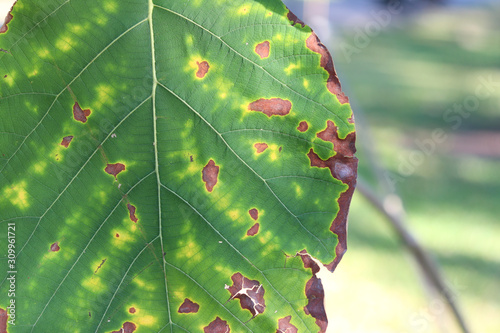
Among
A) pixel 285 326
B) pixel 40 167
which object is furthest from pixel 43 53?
pixel 285 326

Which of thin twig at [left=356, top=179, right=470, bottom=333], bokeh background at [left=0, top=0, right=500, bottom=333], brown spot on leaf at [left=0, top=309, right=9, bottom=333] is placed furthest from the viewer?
bokeh background at [left=0, top=0, right=500, bottom=333]

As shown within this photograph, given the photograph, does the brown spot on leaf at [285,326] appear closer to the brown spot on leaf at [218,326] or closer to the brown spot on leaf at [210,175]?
the brown spot on leaf at [218,326]

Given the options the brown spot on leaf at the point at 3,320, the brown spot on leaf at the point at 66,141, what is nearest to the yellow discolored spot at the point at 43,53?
the brown spot on leaf at the point at 66,141

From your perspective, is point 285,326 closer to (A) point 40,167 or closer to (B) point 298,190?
(B) point 298,190

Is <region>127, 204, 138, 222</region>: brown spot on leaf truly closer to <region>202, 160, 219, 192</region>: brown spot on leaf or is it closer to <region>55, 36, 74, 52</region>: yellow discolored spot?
<region>202, 160, 219, 192</region>: brown spot on leaf

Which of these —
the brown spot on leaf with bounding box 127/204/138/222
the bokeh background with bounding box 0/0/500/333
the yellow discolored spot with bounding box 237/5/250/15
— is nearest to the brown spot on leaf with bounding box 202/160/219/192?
the brown spot on leaf with bounding box 127/204/138/222

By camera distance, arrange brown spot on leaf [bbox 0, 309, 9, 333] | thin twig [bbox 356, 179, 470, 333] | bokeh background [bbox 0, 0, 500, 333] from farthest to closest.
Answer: bokeh background [bbox 0, 0, 500, 333] → thin twig [bbox 356, 179, 470, 333] → brown spot on leaf [bbox 0, 309, 9, 333]
